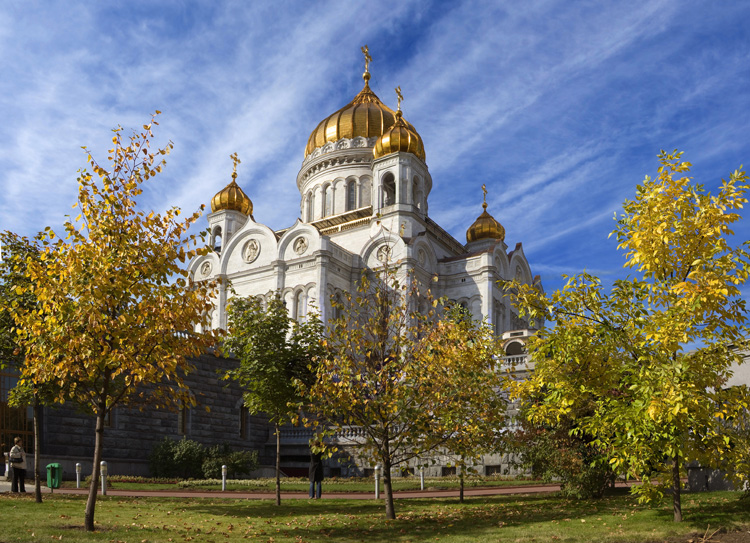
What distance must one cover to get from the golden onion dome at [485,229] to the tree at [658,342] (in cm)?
4367

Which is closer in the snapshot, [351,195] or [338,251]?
[338,251]

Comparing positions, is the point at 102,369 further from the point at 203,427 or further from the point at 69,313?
the point at 203,427

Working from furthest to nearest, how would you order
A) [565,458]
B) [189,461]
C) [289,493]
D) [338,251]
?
[338,251] < [189,461] < [289,493] < [565,458]

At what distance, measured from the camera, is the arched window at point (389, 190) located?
167 ft

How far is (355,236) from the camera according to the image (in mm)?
51375

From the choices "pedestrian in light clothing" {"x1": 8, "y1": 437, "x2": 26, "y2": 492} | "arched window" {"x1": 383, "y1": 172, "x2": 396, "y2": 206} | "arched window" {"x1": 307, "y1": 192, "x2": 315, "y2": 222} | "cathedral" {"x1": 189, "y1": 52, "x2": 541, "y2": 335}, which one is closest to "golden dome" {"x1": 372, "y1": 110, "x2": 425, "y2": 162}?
"cathedral" {"x1": 189, "y1": 52, "x2": 541, "y2": 335}

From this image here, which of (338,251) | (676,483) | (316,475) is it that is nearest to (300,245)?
(338,251)

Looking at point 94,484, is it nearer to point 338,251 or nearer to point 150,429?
point 150,429

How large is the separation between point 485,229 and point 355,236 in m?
11.0

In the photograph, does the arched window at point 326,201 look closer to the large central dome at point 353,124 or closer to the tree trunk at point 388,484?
the large central dome at point 353,124

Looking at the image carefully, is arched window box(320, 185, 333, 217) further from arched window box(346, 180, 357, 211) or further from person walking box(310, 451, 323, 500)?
person walking box(310, 451, 323, 500)

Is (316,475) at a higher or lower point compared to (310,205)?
lower

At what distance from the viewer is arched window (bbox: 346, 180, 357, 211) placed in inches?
2204

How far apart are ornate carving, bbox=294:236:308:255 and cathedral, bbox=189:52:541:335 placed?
0.25 feet
